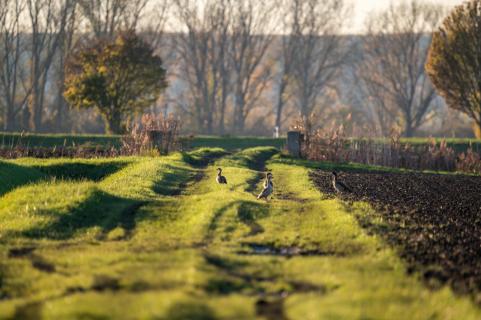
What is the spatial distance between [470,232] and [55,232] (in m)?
9.42

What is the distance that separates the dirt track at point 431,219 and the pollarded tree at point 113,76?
24880mm

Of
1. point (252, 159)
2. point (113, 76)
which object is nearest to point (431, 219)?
point (252, 159)

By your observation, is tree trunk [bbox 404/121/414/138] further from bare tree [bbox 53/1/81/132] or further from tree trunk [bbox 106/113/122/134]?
tree trunk [bbox 106/113/122/134]

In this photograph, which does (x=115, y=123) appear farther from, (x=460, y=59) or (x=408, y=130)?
(x=408, y=130)

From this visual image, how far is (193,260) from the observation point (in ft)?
41.9

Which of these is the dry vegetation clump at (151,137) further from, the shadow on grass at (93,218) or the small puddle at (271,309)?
the small puddle at (271,309)

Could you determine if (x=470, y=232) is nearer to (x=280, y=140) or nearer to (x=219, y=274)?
(x=219, y=274)

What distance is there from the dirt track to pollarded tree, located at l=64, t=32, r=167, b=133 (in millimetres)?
24880

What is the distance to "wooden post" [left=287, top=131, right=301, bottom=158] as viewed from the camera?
135 ft

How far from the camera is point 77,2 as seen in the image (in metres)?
72.1

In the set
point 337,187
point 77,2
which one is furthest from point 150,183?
point 77,2

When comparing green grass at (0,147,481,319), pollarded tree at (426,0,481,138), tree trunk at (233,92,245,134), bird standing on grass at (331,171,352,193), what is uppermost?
pollarded tree at (426,0,481,138)

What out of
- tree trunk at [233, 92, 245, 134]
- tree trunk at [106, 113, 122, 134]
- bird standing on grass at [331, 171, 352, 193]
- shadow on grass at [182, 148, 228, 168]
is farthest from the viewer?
tree trunk at [233, 92, 245, 134]

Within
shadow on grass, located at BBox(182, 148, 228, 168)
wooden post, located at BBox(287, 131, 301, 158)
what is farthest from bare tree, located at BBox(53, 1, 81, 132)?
wooden post, located at BBox(287, 131, 301, 158)
